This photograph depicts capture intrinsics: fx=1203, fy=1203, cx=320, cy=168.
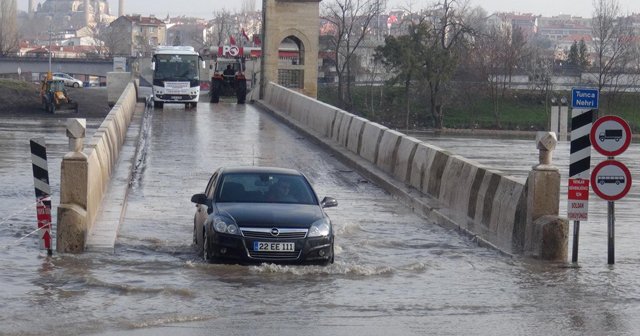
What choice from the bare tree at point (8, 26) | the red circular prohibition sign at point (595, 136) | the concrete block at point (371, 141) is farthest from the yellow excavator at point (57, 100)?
the bare tree at point (8, 26)

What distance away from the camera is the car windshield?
14672 millimetres

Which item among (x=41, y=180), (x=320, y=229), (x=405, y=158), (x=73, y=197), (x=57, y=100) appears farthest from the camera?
(x=57, y=100)

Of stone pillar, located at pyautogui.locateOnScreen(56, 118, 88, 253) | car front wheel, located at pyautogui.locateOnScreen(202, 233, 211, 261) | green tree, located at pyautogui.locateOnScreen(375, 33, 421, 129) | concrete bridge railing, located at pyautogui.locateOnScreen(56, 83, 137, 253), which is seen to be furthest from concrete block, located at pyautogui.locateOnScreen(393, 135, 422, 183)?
green tree, located at pyautogui.locateOnScreen(375, 33, 421, 129)

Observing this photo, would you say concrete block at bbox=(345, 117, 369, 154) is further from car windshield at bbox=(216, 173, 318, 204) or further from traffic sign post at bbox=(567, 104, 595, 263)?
traffic sign post at bbox=(567, 104, 595, 263)

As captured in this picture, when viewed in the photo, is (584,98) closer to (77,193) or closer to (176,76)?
(77,193)

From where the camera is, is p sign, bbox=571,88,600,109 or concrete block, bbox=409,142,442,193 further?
concrete block, bbox=409,142,442,193

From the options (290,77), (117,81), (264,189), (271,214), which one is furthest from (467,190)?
(117,81)

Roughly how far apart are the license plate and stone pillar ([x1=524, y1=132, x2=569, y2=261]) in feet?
10.4

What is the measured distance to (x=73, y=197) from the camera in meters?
15.3

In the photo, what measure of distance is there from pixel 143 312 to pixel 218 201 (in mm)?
3533

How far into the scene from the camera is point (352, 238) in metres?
16.5

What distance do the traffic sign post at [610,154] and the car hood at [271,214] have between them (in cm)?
333

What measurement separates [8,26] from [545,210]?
183 metres

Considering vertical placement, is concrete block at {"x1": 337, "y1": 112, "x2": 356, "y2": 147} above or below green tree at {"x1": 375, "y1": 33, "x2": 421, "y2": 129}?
below
